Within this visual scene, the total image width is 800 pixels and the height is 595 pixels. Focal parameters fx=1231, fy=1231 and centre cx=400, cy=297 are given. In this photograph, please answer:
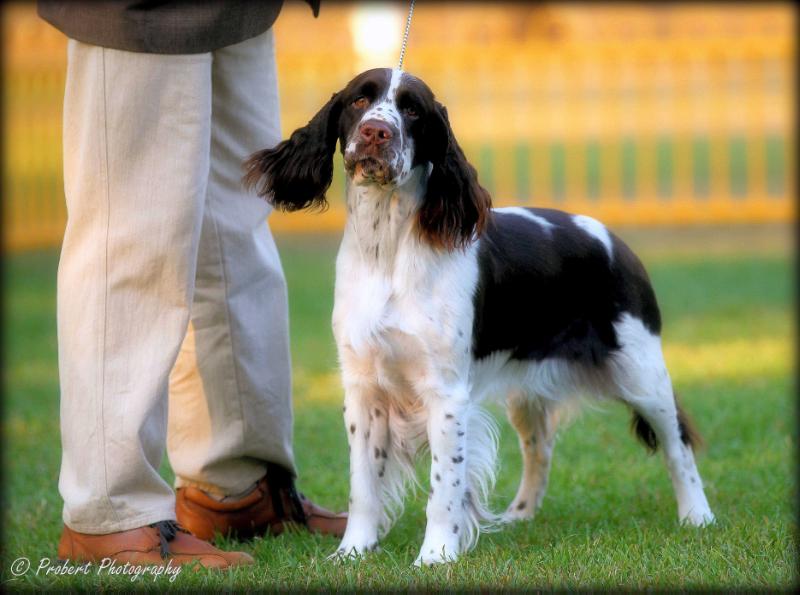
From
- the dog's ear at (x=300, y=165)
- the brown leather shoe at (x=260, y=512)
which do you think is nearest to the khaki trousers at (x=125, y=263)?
the dog's ear at (x=300, y=165)

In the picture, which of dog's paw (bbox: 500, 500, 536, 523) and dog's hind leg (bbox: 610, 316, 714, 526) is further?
dog's paw (bbox: 500, 500, 536, 523)

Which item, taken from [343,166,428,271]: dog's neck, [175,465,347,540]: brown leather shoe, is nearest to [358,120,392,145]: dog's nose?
[343,166,428,271]: dog's neck

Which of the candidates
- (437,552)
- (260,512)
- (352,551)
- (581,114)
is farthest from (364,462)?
(581,114)

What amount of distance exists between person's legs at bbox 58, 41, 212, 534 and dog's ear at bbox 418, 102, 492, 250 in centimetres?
70

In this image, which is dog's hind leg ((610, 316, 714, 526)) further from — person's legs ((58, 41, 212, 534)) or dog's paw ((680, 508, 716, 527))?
person's legs ((58, 41, 212, 534))

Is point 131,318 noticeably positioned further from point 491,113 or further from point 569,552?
point 491,113

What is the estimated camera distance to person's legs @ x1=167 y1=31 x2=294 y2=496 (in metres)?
4.12

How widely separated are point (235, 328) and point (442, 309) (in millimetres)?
787

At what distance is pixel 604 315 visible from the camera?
432 centimetres

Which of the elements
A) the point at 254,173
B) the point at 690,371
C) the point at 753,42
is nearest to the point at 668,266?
the point at 753,42

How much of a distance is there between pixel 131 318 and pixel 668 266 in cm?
821

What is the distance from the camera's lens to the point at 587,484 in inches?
193

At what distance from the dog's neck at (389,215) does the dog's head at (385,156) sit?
3 cm

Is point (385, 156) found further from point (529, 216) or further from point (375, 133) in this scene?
point (529, 216)
